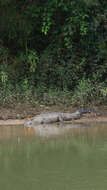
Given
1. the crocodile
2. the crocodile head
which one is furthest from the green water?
the crocodile

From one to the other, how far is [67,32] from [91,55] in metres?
0.99

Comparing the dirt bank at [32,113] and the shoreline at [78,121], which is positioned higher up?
the dirt bank at [32,113]

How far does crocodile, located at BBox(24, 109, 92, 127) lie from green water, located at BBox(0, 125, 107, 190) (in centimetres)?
108

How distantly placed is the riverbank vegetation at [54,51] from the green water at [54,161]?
2923 millimetres

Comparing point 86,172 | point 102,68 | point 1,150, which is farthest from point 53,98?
point 86,172

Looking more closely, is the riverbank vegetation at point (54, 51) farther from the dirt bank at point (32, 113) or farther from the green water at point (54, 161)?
the green water at point (54, 161)

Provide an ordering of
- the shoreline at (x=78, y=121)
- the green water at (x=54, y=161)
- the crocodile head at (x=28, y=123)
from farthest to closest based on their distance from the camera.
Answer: the shoreline at (x=78, y=121), the crocodile head at (x=28, y=123), the green water at (x=54, y=161)

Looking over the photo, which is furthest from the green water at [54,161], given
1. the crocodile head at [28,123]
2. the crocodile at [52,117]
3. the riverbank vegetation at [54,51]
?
the riverbank vegetation at [54,51]

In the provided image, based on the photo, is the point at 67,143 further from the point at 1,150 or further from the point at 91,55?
the point at 91,55

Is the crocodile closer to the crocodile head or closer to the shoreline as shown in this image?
the crocodile head

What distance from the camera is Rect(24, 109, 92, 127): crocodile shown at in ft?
28.9

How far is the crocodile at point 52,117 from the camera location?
8820 mm

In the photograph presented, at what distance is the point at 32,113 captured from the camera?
9688mm

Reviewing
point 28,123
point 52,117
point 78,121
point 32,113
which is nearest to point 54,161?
point 28,123
